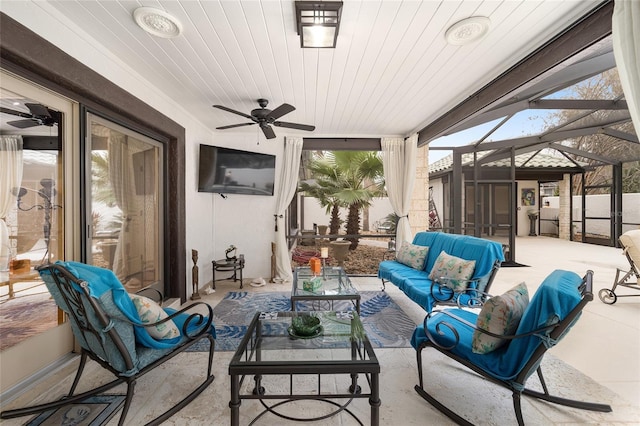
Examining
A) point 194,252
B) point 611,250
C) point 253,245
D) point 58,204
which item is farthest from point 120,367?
point 611,250

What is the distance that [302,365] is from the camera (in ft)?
4.53

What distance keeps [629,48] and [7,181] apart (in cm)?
340

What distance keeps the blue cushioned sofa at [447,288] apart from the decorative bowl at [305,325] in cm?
120

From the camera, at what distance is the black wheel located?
337 centimetres

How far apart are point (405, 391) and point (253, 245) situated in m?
3.33

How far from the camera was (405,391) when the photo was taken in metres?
1.80

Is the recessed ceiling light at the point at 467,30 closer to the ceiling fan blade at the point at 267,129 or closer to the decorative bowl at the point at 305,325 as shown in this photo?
the ceiling fan blade at the point at 267,129

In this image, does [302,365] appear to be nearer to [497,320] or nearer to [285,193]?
[497,320]

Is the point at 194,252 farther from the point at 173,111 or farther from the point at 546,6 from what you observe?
the point at 546,6

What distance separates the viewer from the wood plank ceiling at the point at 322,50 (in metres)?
1.70

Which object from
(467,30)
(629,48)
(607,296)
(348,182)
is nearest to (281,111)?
(467,30)

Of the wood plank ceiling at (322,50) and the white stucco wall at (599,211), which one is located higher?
the wood plank ceiling at (322,50)

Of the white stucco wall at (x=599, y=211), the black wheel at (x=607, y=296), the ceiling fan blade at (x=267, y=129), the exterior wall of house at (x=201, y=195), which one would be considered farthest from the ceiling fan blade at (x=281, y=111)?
the white stucco wall at (x=599, y=211)

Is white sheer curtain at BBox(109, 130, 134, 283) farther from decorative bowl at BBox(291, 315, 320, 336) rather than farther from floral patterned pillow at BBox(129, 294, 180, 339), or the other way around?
decorative bowl at BBox(291, 315, 320, 336)
